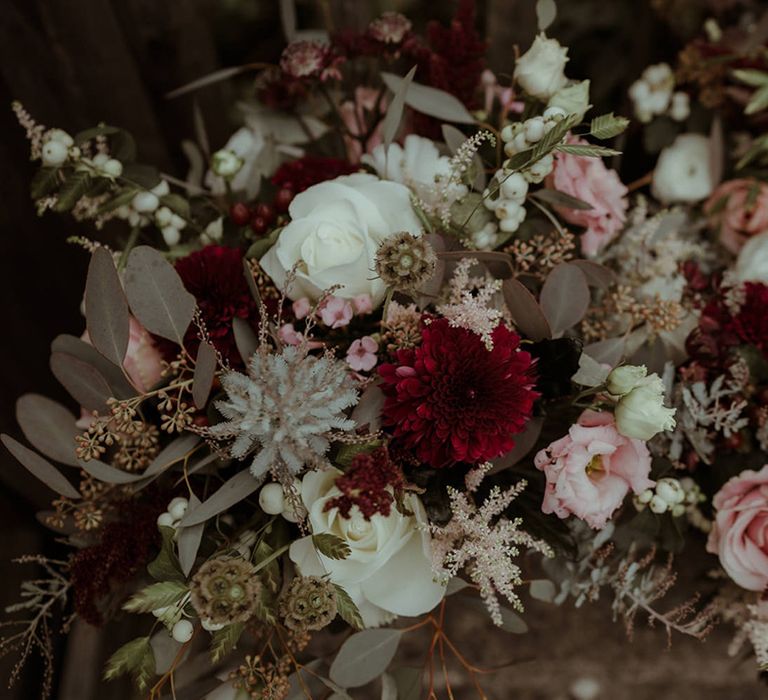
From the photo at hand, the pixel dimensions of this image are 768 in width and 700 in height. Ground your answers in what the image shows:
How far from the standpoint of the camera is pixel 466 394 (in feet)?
1.93

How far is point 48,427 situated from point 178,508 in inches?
6.3

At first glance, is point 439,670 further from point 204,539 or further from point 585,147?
point 585,147

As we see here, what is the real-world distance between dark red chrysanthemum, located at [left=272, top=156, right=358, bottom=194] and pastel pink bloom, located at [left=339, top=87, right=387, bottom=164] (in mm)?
124

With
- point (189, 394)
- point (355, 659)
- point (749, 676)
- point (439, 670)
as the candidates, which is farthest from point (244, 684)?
point (749, 676)

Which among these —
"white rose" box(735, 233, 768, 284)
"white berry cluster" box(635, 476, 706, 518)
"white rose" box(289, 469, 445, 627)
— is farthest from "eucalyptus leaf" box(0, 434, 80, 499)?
"white rose" box(735, 233, 768, 284)

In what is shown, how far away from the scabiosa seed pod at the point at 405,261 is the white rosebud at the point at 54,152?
0.38 metres

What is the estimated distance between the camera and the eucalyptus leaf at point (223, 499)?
620 mm

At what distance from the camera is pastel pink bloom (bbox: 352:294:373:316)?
2.15 ft

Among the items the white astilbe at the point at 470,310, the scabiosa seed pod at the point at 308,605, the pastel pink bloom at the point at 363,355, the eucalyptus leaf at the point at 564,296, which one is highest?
the white astilbe at the point at 470,310

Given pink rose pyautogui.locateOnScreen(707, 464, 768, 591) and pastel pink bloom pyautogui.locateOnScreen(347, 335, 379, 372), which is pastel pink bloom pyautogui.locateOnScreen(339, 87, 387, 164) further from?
pink rose pyautogui.locateOnScreen(707, 464, 768, 591)

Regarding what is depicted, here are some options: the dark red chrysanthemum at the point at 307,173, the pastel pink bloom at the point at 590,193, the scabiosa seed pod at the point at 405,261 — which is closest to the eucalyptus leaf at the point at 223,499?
the scabiosa seed pod at the point at 405,261

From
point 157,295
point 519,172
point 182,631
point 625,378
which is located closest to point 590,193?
point 519,172

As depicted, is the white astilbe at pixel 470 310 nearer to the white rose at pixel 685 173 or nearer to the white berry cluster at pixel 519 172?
the white berry cluster at pixel 519 172

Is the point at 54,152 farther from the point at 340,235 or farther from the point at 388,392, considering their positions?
the point at 388,392
